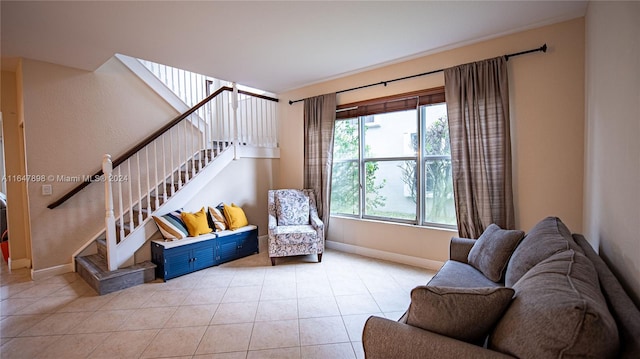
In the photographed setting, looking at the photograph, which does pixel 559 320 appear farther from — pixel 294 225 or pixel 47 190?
pixel 47 190

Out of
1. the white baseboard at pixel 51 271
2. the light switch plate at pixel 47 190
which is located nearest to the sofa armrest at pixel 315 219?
the white baseboard at pixel 51 271

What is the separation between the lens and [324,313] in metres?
2.43

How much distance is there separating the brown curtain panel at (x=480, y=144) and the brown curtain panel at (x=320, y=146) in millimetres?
1707

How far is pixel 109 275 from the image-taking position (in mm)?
2910

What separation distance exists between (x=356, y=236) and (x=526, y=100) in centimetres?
260

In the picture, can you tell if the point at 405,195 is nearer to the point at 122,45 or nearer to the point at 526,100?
the point at 526,100

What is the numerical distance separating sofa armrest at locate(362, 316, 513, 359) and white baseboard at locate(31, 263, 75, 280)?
4078mm

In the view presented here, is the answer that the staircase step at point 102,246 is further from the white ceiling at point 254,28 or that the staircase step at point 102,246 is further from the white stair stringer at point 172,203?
the white ceiling at point 254,28

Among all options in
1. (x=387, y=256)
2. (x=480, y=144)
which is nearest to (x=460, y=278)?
(x=480, y=144)

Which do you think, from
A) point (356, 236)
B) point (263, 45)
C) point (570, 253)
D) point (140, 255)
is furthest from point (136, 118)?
point (570, 253)

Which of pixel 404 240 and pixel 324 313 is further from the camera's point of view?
pixel 404 240

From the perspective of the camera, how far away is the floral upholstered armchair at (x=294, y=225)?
145 inches

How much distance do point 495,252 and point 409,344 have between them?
142cm

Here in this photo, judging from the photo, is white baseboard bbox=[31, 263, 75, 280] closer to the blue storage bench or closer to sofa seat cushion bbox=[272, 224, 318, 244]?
the blue storage bench
